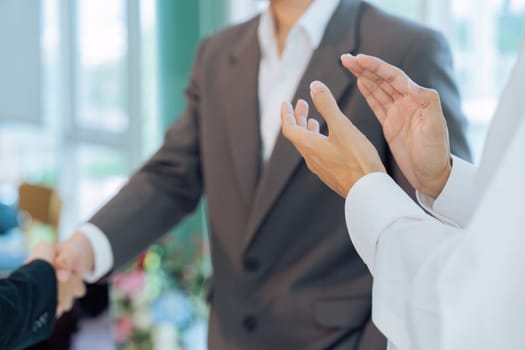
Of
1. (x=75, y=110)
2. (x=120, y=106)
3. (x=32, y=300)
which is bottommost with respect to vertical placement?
(x=75, y=110)

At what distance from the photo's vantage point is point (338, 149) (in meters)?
1.22

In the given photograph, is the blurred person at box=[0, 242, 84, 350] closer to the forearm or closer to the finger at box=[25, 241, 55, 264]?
the finger at box=[25, 241, 55, 264]

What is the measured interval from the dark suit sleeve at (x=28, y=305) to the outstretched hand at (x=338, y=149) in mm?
677

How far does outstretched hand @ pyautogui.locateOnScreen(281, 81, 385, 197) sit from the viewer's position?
47.3 inches

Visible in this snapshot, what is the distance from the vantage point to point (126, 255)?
2.05 metres

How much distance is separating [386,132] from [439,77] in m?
0.37

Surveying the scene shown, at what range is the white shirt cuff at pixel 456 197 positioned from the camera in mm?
1312

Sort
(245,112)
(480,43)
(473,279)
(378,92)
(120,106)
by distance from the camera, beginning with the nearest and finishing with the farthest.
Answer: (473,279) < (378,92) < (245,112) < (480,43) < (120,106)

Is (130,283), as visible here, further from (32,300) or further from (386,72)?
(386,72)

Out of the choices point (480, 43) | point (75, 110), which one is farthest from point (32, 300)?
point (75, 110)

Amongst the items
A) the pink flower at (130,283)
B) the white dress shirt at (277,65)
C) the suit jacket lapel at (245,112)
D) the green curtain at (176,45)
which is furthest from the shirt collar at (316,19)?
the green curtain at (176,45)

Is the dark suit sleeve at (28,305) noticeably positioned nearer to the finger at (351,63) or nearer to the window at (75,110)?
the finger at (351,63)

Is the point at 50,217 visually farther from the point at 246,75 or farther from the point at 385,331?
the point at 385,331

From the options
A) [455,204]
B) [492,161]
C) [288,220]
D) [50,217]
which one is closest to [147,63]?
[50,217]
